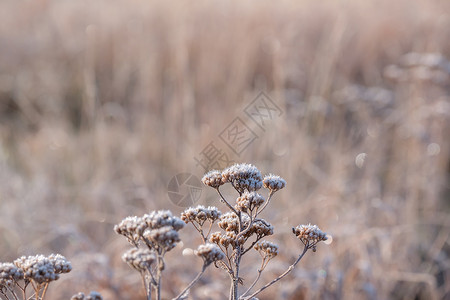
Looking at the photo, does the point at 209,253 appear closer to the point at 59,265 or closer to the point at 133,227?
the point at 133,227

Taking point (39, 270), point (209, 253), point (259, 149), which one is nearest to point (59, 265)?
point (39, 270)

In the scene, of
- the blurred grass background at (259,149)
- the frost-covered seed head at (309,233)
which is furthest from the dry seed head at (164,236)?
the blurred grass background at (259,149)

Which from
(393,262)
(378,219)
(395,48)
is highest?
(395,48)

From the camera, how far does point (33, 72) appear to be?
6.77 meters

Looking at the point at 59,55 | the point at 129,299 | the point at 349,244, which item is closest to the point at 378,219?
the point at 349,244

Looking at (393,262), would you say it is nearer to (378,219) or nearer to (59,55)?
(378,219)

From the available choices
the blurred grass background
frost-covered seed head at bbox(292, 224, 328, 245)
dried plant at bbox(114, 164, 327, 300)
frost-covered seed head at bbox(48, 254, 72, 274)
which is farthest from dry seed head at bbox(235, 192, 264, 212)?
the blurred grass background

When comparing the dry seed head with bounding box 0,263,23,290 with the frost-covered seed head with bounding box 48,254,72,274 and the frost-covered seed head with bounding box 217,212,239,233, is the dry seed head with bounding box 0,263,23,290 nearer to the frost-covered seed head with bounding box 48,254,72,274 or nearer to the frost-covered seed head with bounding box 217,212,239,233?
the frost-covered seed head with bounding box 48,254,72,274

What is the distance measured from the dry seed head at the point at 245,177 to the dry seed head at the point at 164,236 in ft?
0.63

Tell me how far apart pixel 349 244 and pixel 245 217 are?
1.73 meters

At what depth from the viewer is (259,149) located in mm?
3365

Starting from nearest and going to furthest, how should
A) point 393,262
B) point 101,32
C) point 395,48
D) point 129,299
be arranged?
point 129,299 → point 393,262 → point 395,48 → point 101,32

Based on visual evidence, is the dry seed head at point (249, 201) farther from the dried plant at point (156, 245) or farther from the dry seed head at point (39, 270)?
the dry seed head at point (39, 270)

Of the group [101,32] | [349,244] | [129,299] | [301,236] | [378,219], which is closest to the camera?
[301,236]
